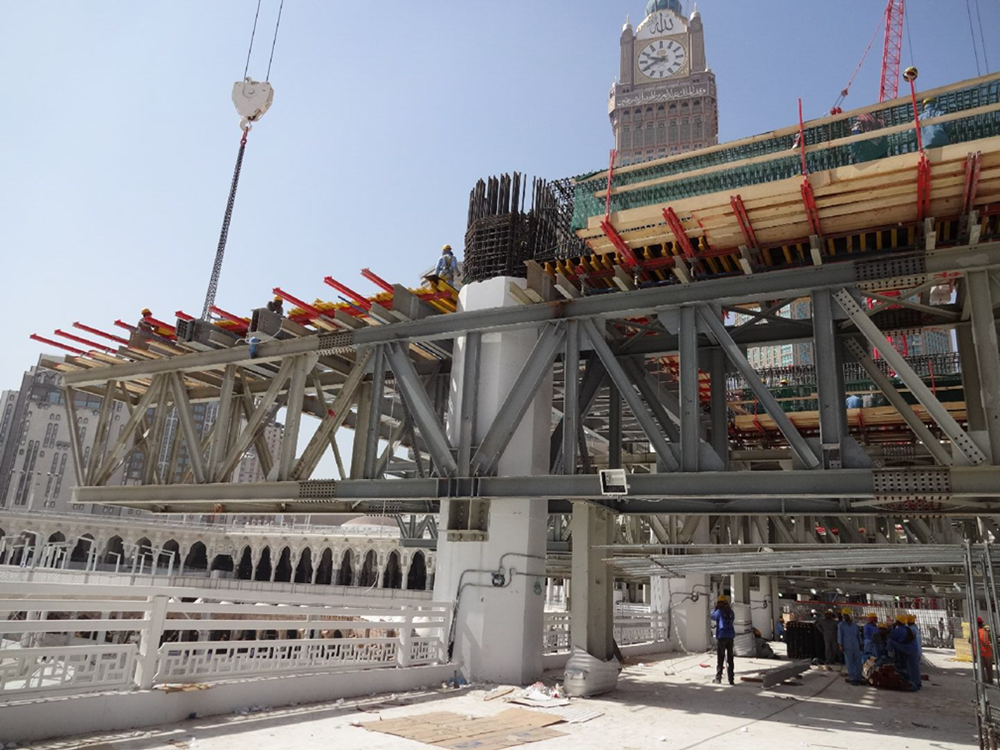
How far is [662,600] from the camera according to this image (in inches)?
982

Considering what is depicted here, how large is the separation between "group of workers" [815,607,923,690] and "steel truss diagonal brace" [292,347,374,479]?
45.8 feet

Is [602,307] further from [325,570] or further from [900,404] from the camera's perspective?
[325,570]

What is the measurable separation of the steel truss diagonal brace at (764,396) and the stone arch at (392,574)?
85.1 m

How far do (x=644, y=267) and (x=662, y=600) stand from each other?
1709 centimetres

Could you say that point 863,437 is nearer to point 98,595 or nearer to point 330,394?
point 330,394

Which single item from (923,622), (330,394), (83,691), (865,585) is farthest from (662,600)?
Answer: (923,622)

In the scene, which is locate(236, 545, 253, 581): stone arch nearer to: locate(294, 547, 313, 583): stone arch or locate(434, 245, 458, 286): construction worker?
locate(294, 547, 313, 583): stone arch

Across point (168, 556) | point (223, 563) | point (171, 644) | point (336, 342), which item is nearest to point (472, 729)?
point (171, 644)

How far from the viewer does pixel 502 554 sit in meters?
12.4

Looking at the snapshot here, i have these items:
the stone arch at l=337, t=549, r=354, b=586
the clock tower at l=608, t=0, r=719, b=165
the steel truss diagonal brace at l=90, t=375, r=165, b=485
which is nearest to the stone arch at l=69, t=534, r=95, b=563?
the stone arch at l=337, t=549, r=354, b=586

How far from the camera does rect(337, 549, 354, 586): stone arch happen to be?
94262 millimetres

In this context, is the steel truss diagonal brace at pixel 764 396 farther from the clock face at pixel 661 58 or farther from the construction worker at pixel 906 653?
the clock face at pixel 661 58

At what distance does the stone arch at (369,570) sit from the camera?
91.8 metres

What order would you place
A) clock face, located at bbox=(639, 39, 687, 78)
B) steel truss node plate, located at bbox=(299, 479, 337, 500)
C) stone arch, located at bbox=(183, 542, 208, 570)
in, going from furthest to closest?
1. clock face, located at bbox=(639, 39, 687, 78)
2. stone arch, located at bbox=(183, 542, 208, 570)
3. steel truss node plate, located at bbox=(299, 479, 337, 500)
